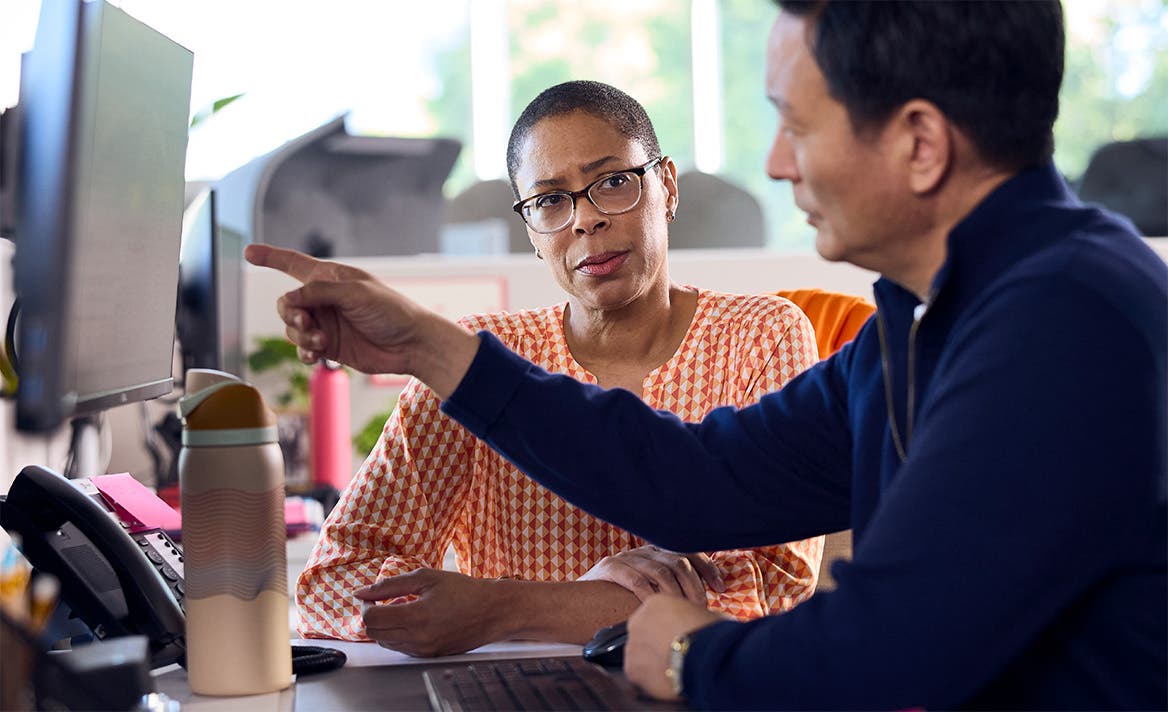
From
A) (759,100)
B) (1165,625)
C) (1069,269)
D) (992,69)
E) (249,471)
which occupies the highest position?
(759,100)

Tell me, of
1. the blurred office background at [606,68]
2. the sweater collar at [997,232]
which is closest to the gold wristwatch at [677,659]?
the sweater collar at [997,232]

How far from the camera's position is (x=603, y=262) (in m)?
1.66

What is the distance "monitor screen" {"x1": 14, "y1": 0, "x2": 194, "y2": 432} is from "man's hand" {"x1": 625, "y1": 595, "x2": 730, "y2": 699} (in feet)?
1.46

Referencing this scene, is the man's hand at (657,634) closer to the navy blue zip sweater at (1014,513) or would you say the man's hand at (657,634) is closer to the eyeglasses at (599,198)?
the navy blue zip sweater at (1014,513)

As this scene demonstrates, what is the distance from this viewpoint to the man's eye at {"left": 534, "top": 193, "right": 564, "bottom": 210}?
1.67 m

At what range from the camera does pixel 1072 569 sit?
0.77 m

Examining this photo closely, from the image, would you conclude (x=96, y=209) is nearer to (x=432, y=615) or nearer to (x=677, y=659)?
(x=432, y=615)

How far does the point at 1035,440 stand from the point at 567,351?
101cm

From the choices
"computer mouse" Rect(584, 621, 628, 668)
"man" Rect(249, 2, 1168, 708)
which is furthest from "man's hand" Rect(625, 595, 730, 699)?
"computer mouse" Rect(584, 621, 628, 668)

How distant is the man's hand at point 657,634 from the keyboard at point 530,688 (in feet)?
0.08

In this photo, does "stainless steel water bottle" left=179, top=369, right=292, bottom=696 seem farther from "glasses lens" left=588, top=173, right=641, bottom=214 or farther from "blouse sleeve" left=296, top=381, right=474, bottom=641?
"glasses lens" left=588, top=173, right=641, bottom=214

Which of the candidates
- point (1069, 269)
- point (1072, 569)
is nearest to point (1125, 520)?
point (1072, 569)

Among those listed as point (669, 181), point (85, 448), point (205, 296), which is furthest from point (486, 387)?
point (205, 296)

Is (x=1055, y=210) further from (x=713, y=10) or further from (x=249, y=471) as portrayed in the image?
(x=713, y=10)
